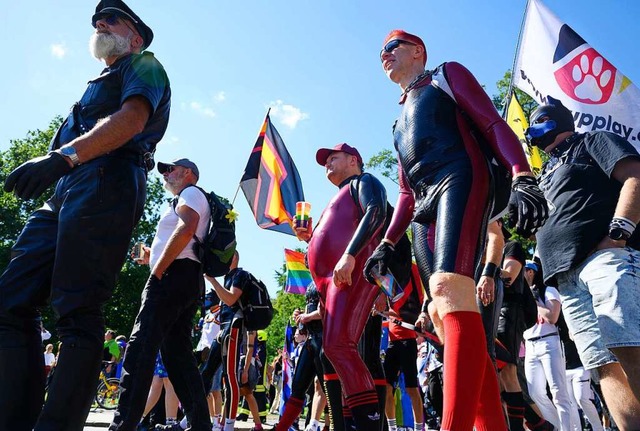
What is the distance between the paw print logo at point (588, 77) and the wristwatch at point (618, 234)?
627 cm

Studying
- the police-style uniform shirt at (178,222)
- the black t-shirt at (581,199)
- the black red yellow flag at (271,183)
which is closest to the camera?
the black t-shirt at (581,199)

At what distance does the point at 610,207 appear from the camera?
3436 mm

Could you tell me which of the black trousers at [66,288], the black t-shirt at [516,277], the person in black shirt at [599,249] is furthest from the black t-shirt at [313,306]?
the black trousers at [66,288]

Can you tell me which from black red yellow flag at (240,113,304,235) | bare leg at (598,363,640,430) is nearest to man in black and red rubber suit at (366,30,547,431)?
bare leg at (598,363,640,430)

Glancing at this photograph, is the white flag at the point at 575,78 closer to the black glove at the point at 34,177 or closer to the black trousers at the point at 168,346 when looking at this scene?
the black trousers at the point at 168,346

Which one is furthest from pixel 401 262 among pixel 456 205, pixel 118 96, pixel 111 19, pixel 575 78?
pixel 575 78

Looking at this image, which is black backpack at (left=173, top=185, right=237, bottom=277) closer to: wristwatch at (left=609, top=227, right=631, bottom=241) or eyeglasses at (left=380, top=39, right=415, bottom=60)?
eyeglasses at (left=380, top=39, right=415, bottom=60)

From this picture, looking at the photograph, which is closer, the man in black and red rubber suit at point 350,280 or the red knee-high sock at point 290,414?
the man in black and red rubber suit at point 350,280

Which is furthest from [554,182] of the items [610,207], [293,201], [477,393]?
[293,201]

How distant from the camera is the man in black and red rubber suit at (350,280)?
12.4 feet

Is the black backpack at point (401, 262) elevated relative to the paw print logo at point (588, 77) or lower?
lower

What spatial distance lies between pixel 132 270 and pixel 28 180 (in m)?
41.4

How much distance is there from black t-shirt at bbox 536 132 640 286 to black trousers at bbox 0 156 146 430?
244 cm

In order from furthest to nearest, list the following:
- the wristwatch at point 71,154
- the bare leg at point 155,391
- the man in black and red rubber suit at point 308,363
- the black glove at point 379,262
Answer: the bare leg at point 155,391 < the man in black and red rubber suit at point 308,363 < the black glove at point 379,262 < the wristwatch at point 71,154
